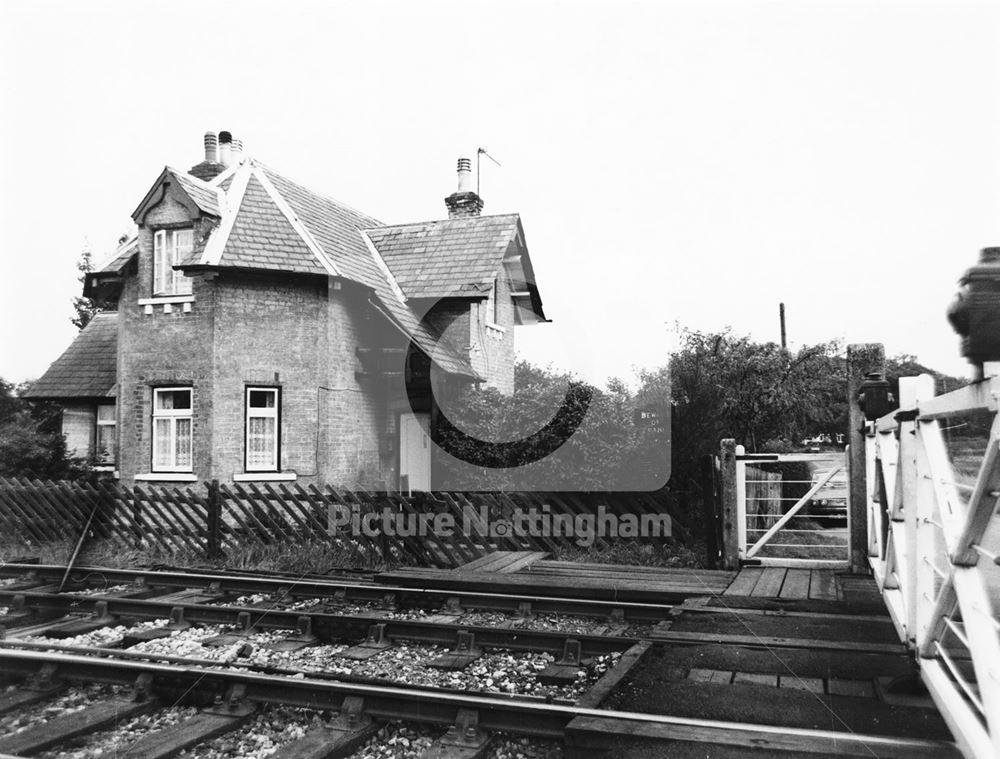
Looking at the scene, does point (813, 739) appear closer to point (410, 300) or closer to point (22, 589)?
point (22, 589)

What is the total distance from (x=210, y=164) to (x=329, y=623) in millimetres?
18251

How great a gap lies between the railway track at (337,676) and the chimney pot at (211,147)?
16.1 meters

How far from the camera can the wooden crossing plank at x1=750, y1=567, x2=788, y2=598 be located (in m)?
8.32

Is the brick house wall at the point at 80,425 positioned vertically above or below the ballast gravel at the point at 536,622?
above

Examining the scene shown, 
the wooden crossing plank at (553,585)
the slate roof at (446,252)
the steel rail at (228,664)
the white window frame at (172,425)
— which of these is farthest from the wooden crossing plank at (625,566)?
the slate roof at (446,252)

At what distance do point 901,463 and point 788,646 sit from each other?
2.00 meters

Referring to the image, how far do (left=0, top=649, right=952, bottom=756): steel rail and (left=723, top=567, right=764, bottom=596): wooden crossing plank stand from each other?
3917 millimetres

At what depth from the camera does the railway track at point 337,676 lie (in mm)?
4781

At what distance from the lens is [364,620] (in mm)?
7688

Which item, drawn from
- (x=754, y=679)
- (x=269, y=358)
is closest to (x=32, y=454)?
(x=269, y=358)

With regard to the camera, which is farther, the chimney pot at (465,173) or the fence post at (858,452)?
the chimney pot at (465,173)

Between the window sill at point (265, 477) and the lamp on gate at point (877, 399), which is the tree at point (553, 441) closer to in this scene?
the window sill at point (265, 477)

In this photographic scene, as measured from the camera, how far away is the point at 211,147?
76.1 ft

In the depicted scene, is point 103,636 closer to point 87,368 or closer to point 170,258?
point 170,258
